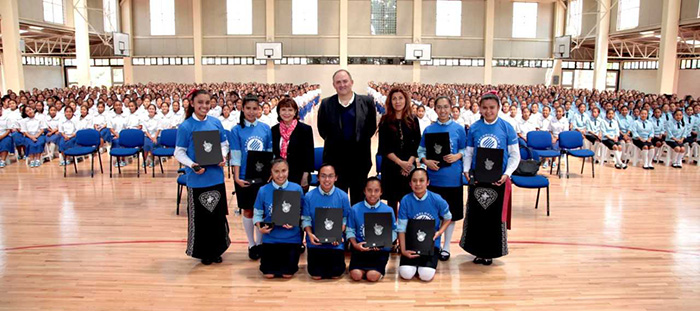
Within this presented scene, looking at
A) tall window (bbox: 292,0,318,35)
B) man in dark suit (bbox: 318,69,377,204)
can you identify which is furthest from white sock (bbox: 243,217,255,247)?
tall window (bbox: 292,0,318,35)

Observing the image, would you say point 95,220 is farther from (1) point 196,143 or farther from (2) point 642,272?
Result: (2) point 642,272

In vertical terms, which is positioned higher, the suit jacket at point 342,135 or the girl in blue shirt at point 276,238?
the suit jacket at point 342,135

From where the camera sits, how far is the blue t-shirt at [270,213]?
434 cm

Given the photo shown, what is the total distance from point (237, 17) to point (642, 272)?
27.5 metres

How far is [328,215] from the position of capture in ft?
13.9

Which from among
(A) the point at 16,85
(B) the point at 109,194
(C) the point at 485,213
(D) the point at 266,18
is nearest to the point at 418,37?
(D) the point at 266,18

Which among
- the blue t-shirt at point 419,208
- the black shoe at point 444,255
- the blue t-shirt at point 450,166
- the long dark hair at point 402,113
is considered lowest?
the black shoe at point 444,255

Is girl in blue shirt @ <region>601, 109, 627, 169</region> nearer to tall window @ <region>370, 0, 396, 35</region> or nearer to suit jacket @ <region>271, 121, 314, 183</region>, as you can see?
suit jacket @ <region>271, 121, 314, 183</region>

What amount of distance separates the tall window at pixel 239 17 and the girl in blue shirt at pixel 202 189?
25.9 m

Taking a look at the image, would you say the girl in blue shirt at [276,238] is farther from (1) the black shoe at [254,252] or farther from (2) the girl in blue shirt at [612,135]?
(2) the girl in blue shirt at [612,135]

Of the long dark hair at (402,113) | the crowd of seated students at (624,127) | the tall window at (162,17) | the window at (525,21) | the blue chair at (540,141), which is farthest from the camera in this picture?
the window at (525,21)

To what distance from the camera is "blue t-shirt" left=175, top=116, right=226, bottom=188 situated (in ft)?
14.4

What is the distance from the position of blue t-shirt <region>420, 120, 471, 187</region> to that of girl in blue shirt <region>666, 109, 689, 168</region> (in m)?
7.87

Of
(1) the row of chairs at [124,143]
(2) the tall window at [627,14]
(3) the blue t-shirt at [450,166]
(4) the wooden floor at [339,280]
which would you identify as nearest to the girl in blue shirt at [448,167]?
(3) the blue t-shirt at [450,166]
